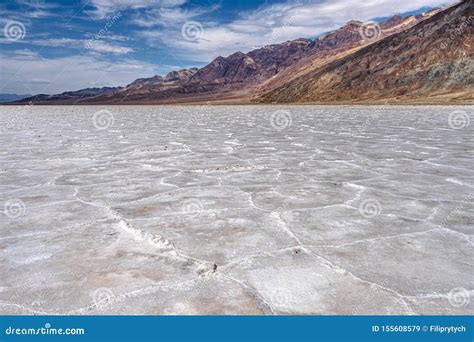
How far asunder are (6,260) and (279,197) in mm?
2028

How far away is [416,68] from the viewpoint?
45.2m

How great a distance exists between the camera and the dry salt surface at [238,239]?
173 cm

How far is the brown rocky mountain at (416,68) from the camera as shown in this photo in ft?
132

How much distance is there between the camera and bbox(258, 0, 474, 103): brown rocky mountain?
132 ft

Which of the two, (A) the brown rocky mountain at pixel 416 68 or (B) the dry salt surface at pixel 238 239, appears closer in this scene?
(B) the dry salt surface at pixel 238 239

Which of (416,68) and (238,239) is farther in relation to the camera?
(416,68)

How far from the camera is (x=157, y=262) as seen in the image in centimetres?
209

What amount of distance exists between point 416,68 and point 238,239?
4863cm

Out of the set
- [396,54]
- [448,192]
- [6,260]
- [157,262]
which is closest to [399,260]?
[157,262]

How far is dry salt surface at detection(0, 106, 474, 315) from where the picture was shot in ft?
5.66

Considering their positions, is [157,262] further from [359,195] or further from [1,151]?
[1,151]

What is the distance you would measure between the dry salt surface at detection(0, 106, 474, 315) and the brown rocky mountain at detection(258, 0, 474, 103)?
3641 cm

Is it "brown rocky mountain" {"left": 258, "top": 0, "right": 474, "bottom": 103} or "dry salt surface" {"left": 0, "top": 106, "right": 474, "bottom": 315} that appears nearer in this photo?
"dry salt surface" {"left": 0, "top": 106, "right": 474, "bottom": 315}

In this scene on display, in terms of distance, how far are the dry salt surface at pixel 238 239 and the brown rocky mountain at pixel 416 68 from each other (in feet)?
119
